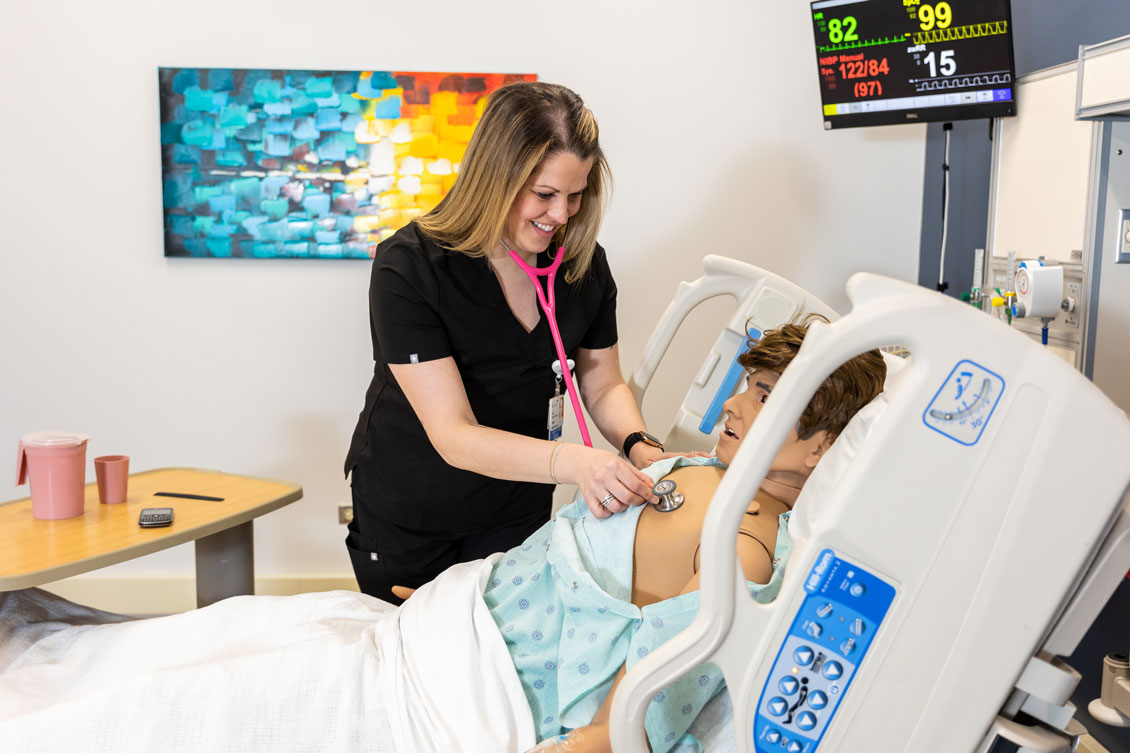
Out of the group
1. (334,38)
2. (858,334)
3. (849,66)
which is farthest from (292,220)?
(858,334)

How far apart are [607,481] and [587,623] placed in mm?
212

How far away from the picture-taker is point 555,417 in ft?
6.21

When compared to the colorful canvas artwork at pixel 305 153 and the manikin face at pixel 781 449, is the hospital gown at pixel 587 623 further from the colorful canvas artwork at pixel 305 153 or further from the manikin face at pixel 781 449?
the colorful canvas artwork at pixel 305 153

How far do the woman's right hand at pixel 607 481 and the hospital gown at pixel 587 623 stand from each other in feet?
0.16

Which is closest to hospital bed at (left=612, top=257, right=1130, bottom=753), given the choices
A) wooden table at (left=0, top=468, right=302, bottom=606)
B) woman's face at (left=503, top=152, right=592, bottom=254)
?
woman's face at (left=503, top=152, right=592, bottom=254)

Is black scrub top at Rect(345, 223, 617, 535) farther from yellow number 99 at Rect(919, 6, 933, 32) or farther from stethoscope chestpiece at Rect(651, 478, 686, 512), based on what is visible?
yellow number 99 at Rect(919, 6, 933, 32)

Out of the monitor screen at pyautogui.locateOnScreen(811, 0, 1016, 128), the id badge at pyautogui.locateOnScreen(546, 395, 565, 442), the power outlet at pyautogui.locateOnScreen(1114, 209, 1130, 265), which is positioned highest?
the monitor screen at pyautogui.locateOnScreen(811, 0, 1016, 128)

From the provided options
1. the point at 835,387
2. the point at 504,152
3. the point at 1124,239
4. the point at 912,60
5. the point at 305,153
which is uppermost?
the point at 912,60

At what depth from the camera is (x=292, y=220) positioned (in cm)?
308

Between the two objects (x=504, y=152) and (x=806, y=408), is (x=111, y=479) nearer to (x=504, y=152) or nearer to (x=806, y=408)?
(x=504, y=152)

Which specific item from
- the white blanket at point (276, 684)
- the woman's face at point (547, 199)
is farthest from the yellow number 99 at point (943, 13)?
the white blanket at point (276, 684)

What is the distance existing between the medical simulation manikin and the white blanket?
0.06 metres

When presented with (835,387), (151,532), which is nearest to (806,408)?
(835,387)

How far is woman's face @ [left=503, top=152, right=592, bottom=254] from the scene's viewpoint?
167 centimetres
